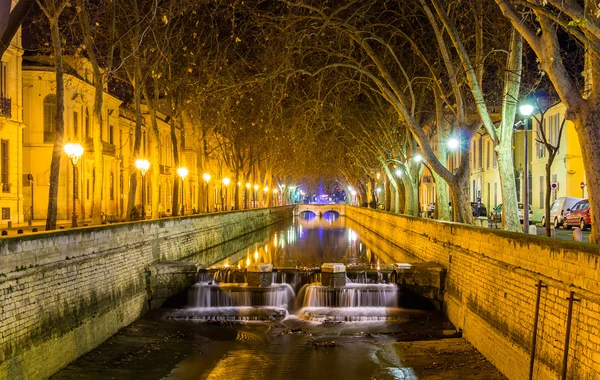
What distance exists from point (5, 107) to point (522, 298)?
29.1m

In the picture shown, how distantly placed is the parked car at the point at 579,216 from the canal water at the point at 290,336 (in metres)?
14.5

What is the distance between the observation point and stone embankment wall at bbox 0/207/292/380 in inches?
459

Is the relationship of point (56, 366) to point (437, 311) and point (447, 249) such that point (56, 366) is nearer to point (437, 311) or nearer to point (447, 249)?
point (437, 311)

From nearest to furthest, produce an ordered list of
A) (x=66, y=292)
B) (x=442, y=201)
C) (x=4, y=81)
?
(x=66, y=292)
(x=442, y=201)
(x=4, y=81)

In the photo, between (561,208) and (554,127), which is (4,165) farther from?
(554,127)

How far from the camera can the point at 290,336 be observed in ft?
57.3

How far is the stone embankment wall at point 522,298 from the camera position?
31.5 feet

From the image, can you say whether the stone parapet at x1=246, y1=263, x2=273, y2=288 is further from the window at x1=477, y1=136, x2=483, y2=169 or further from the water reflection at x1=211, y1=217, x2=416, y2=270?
the window at x1=477, y1=136, x2=483, y2=169

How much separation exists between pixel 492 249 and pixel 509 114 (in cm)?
596

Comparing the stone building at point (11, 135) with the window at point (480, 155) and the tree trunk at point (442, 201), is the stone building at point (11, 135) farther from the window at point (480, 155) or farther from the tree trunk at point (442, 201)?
the window at point (480, 155)

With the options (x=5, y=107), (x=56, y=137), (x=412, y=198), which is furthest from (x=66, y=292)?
(x=412, y=198)

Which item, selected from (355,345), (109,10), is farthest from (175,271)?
(109,10)

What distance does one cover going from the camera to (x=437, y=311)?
20.4 m

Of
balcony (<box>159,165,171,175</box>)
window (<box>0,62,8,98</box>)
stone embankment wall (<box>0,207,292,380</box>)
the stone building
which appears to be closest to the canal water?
stone embankment wall (<box>0,207,292,380</box>)
